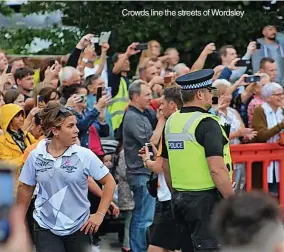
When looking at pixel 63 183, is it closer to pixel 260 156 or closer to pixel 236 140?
pixel 260 156

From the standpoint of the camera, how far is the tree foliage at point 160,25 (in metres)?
14.9

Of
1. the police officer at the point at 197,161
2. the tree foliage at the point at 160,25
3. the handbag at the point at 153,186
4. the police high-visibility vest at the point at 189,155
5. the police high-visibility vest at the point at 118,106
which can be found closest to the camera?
the police officer at the point at 197,161

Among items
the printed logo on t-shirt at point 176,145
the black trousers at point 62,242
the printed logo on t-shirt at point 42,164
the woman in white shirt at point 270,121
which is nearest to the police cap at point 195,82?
the printed logo on t-shirt at point 176,145

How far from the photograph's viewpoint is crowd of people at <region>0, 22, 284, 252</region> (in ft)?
21.6

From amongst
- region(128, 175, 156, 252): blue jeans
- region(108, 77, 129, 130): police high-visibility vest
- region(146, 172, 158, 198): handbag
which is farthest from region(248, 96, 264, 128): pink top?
region(146, 172, 158, 198): handbag

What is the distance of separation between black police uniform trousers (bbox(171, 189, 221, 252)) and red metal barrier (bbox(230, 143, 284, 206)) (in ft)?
9.21

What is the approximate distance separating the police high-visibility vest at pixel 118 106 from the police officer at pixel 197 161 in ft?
13.4

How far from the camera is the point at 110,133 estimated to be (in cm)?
1025

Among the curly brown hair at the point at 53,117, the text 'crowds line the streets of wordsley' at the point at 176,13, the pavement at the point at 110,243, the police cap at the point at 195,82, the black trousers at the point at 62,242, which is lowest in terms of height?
the pavement at the point at 110,243

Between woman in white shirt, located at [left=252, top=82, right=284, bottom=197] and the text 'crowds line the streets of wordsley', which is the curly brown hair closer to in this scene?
woman in white shirt, located at [left=252, top=82, right=284, bottom=197]

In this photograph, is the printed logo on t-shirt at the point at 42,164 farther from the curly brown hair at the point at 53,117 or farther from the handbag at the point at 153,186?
the handbag at the point at 153,186

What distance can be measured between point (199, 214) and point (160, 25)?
8743 mm

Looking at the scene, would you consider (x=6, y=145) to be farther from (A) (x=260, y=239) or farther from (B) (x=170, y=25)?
(B) (x=170, y=25)

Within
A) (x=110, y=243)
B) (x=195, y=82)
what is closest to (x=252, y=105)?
(x=110, y=243)
